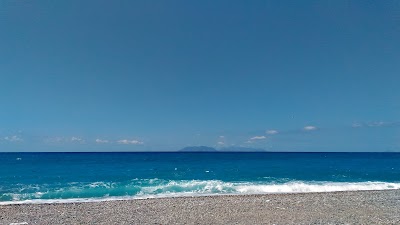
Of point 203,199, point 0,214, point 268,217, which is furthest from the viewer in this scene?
point 203,199

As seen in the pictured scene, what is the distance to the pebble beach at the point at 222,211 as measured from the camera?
1098 cm

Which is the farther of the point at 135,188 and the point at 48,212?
the point at 135,188

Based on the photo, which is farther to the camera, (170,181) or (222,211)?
(170,181)

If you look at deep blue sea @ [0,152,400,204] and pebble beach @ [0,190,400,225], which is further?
deep blue sea @ [0,152,400,204]

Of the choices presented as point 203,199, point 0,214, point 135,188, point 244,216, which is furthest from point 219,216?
point 135,188

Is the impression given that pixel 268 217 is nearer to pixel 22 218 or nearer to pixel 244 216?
pixel 244 216

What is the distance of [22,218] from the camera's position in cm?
1167

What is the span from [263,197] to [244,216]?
4889 mm

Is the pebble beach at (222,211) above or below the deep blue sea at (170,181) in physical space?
above

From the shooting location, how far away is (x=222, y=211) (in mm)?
12500

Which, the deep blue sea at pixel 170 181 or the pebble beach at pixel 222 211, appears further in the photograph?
the deep blue sea at pixel 170 181

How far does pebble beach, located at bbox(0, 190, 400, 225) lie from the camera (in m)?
11.0

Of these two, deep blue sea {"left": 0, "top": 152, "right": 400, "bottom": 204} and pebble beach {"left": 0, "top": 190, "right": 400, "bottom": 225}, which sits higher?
pebble beach {"left": 0, "top": 190, "right": 400, "bottom": 225}

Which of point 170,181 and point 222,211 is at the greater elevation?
point 222,211
